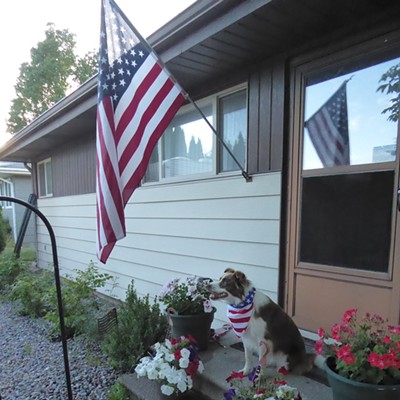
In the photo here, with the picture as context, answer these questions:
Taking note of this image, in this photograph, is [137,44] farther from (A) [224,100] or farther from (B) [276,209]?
(B) [276,209]

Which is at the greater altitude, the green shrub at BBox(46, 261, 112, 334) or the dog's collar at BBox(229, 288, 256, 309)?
the dog's collar at BBox(229, 288, 256, 309)

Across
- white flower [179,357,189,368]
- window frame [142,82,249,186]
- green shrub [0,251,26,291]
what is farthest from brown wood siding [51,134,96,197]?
white flower [179,357,189,368]

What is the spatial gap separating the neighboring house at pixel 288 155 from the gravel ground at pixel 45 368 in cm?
128

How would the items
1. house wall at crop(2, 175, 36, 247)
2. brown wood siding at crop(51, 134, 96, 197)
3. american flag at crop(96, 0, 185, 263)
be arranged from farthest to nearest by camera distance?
house wall at crop(2, 175, 36, 247) < brown wood siding at crop(51, 134, 96, 197) < american flag at crop(96, 0, 185, 263)

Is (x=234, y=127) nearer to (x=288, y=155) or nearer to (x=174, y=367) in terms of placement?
(x=288, y=155)

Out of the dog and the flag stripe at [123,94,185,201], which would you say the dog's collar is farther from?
the flag stripe at [123,94,185,201]

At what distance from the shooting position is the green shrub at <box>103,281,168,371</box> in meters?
2.46

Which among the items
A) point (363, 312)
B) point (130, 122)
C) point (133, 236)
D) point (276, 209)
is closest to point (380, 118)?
point (276, 209)

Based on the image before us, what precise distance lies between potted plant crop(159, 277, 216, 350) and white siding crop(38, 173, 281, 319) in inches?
24.6

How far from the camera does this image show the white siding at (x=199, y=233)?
2.66m

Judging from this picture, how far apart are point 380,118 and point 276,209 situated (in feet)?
3.35

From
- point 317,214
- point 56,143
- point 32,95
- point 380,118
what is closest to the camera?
point 380,118

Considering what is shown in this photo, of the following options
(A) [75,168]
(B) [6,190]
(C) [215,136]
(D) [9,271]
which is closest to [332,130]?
(C) [215,136]

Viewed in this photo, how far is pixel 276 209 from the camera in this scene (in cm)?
255
